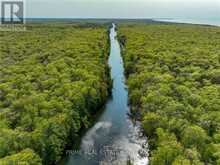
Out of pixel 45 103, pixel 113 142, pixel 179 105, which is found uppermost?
pixel 179 105

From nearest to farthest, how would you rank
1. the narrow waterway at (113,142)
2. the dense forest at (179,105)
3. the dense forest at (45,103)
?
the dense forest at (179,105) < the dense forest at (45,103) < the narrow waterway at (113,142)

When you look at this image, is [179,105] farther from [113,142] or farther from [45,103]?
[45,103]

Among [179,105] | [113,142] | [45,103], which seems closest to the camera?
[179,105]

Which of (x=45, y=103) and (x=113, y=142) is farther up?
(x=45, y=103)

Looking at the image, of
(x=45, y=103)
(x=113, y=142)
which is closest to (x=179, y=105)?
(x=113, y=142)

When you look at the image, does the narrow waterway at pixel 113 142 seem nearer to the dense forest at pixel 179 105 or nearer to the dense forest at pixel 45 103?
the dense forest at pixel 45 103

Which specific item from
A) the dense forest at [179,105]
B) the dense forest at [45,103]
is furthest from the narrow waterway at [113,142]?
the dense forest at [179,105]
